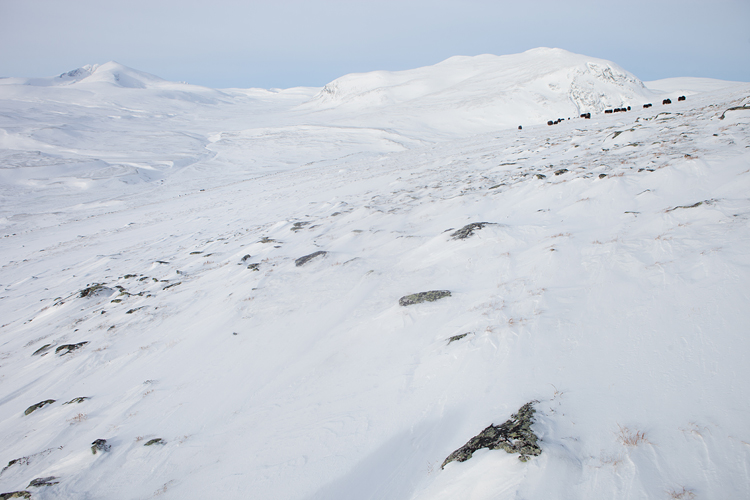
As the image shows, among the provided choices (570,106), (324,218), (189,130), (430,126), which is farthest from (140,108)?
(324,218)

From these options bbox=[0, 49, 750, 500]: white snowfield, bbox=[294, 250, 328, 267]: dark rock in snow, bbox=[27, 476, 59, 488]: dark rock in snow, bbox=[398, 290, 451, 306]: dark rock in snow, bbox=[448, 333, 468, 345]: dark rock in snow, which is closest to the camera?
bbox=[0, 49, 750, 500]: white snowfield

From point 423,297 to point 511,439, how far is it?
2745 millimetres

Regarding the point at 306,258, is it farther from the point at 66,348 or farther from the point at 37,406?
the point at 37,406

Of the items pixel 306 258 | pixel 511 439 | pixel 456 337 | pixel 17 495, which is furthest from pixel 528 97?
pixel 17 495

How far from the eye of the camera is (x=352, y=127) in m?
48.3

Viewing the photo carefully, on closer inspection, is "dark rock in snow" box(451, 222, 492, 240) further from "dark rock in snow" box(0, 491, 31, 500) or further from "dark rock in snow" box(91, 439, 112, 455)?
"dark rock in snow" box(0, 491, 31, 500)

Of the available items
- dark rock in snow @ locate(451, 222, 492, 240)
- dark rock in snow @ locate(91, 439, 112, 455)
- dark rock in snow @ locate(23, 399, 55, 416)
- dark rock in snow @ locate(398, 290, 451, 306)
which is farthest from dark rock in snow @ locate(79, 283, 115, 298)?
dark rock in snow @ locate(451, 222, 492, 240)

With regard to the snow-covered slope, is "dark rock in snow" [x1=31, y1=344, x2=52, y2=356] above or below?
below

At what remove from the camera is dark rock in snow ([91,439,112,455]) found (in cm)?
381

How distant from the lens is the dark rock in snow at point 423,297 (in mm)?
5129

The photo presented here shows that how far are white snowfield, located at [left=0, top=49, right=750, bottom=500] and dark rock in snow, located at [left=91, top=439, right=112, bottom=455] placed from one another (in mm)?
96

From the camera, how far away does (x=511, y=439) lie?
254cm

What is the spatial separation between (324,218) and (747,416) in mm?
9959

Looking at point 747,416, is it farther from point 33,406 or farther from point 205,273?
point 205,273
